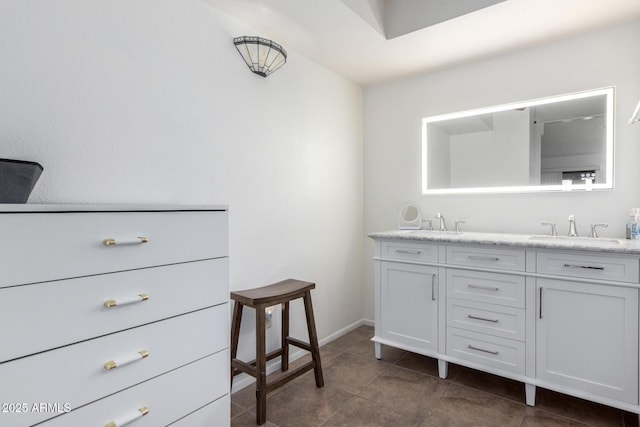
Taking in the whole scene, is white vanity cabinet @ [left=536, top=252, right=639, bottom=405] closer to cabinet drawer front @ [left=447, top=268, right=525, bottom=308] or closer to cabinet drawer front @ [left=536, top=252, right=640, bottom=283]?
cabinet drawer front @ [left=536, top=252, right=640, bottom=283]

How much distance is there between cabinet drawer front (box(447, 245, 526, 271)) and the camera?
196 centimetres

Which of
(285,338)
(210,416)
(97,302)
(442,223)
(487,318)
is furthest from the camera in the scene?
(442,223)

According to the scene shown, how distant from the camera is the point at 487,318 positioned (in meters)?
2.05

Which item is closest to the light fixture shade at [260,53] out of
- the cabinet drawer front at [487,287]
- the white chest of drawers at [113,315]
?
the white chest of drawers at [113,315]

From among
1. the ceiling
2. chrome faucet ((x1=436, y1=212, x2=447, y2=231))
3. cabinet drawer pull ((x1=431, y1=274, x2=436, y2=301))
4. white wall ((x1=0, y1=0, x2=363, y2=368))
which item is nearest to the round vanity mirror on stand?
chrome faucet ((x1=436, y1=212, x2=447, y2=231))

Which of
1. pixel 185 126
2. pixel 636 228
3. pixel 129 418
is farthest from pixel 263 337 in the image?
pixel 636 228

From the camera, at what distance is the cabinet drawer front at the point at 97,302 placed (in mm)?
963

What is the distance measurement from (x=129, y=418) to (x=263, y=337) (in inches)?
28.8

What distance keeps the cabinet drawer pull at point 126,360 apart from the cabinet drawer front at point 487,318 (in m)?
1.78

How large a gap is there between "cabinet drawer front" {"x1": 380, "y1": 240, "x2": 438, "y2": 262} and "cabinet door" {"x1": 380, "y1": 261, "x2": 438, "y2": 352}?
55mm

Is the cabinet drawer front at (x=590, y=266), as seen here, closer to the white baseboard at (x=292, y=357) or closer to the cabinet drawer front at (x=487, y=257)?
the cabinet drawer front at (x=487, y=257)

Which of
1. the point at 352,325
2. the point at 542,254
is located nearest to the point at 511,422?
the point at 542,254

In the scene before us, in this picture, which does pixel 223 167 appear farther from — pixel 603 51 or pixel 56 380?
pixel 603 51

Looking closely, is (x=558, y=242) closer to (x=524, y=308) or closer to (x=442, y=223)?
(x=524, y=308)
